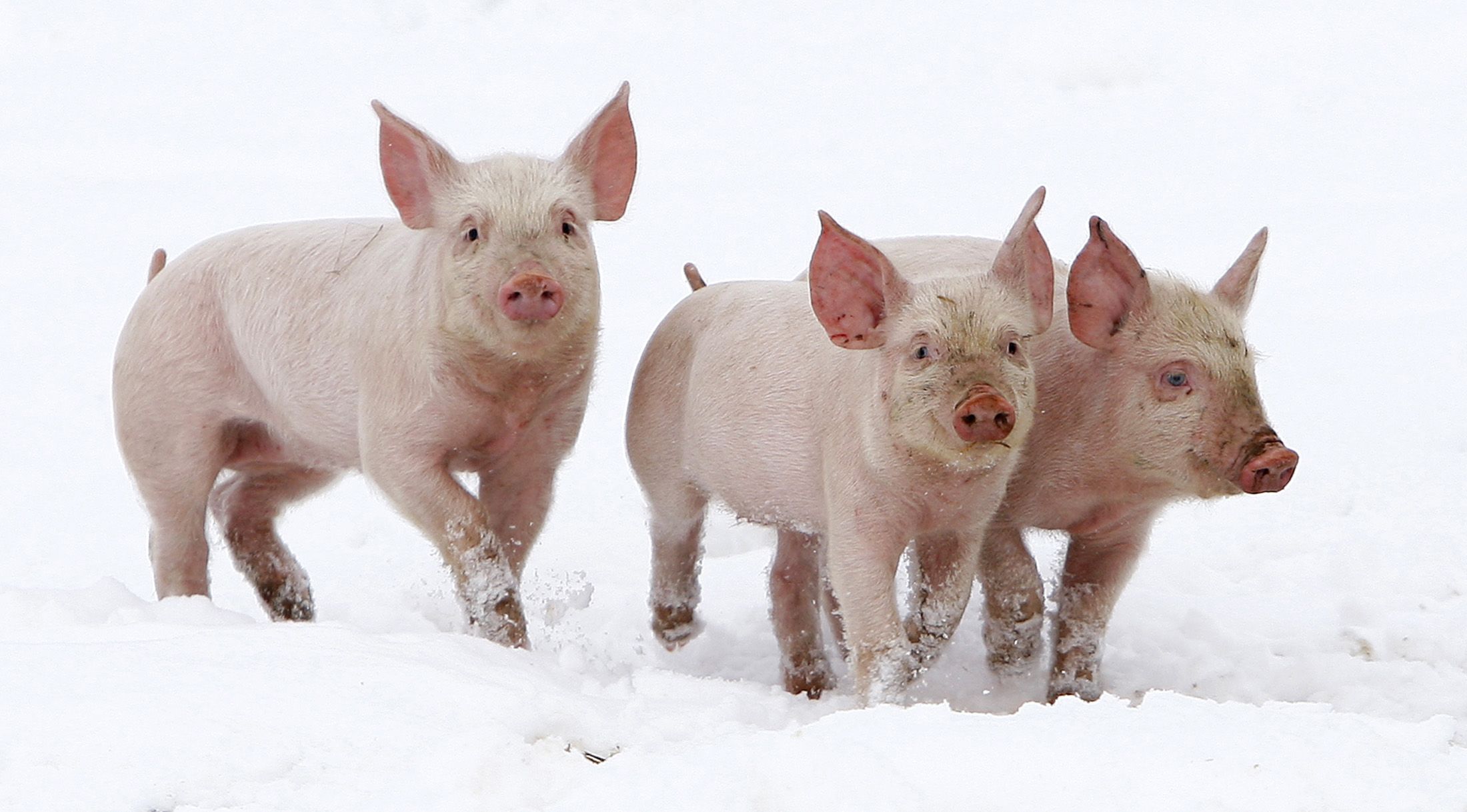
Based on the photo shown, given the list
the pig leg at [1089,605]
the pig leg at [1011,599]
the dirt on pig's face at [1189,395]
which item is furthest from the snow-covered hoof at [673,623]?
the dirt on pig's face at [1189,395]

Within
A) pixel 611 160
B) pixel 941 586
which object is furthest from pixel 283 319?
pixel 941 586

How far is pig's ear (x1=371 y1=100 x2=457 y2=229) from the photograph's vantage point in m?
5.39

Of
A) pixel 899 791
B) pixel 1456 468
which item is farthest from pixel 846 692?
pixel 1456 468

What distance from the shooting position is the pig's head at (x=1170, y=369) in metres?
5.01

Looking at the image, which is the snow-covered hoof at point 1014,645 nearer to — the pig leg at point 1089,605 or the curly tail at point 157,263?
the pig leg at point 1089,605

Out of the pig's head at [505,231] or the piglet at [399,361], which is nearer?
the pig's head at [505,231]

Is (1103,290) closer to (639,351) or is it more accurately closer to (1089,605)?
(1089,605)

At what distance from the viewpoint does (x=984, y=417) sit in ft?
14.6

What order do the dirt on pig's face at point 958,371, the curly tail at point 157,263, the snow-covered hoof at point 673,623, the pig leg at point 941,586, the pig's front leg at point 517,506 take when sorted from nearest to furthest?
the dirt on pig's face at point 958,371
the pig leg at point 941,586
the pig's front leg at point 517,506
the snow-covered hoof at point 673,623
the curly tail at point 157,263

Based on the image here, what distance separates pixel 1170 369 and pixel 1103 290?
0.32 m

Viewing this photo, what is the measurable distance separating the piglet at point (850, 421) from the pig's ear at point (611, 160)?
541mm

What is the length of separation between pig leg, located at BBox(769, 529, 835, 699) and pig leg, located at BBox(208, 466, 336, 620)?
1880 mm

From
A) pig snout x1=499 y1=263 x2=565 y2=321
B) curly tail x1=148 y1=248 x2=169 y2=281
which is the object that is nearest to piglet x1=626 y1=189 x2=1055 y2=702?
pig snout x1=499 y1=263 x2=565 y2=321

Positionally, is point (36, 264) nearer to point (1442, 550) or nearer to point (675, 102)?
point (675, 102)
